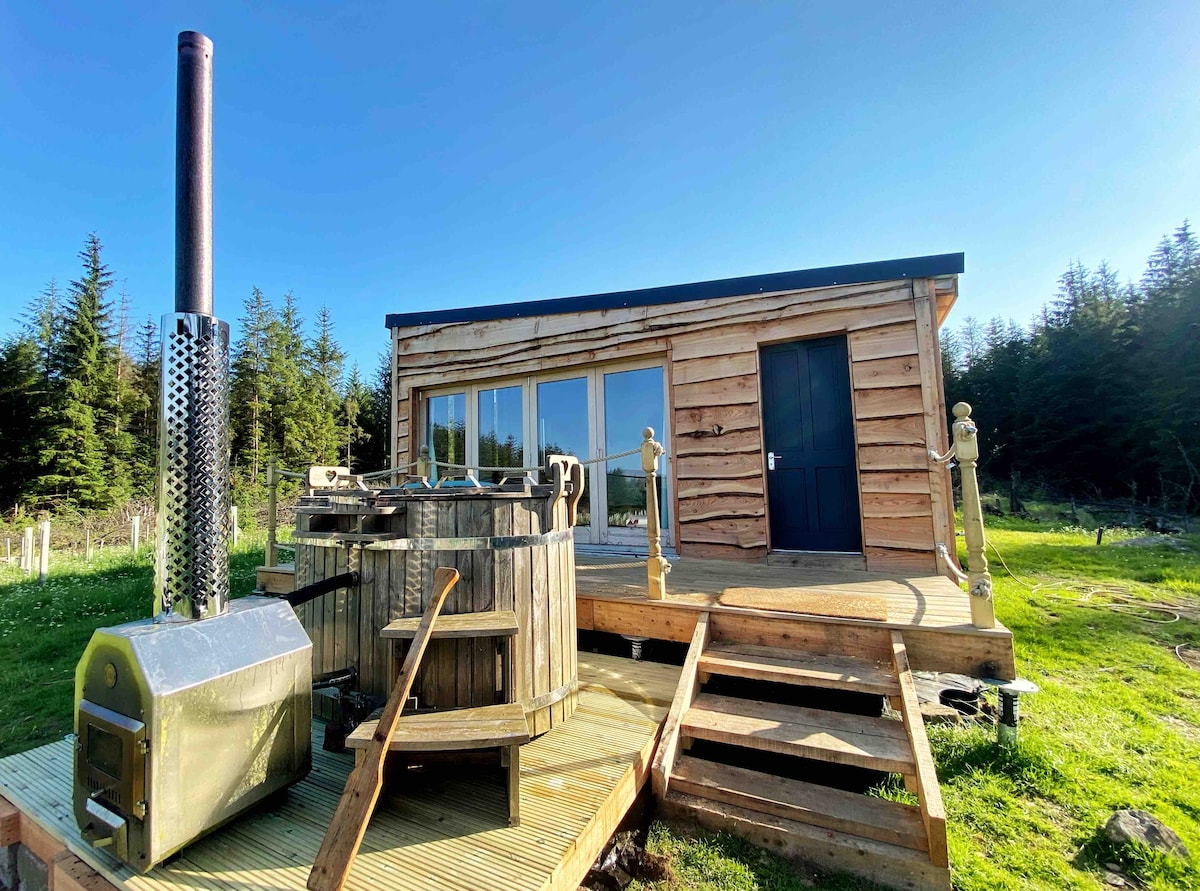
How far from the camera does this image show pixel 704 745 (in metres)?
2.79

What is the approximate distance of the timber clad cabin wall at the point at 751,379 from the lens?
399 cm

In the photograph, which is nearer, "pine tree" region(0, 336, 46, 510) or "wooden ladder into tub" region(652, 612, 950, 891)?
"wooden ladder into tub" region(652, 612, 950, 891)

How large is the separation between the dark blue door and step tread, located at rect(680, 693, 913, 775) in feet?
7.55

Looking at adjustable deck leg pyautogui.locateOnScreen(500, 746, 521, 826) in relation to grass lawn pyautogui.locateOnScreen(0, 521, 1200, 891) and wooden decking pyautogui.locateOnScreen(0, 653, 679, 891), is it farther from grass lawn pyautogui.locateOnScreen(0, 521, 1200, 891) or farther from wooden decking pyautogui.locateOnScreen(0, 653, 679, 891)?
grass lawn pyautogui.locateOnScreen(0, 521, 1200, 891)

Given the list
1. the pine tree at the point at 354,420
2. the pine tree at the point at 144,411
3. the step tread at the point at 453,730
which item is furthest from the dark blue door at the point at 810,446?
the pine tree at the point at 354,420

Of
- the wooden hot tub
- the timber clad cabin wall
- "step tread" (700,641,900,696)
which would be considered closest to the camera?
the wooden hot tub

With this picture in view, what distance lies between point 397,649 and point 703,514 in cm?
344

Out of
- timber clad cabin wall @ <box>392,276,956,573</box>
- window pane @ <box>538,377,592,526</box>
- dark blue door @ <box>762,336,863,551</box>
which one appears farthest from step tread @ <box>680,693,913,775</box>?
window pane @ <box>538,377,592,526</box>

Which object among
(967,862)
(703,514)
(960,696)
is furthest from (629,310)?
(967,862)

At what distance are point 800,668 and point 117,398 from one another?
21085 mm

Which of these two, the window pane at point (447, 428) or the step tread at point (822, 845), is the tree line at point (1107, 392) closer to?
the step tread at point (822, 845)

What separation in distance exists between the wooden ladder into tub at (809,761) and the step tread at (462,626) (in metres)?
0.94

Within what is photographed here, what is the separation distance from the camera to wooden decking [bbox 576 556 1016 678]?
8.23ft

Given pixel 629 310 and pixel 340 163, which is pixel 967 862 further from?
pixel 340 163
